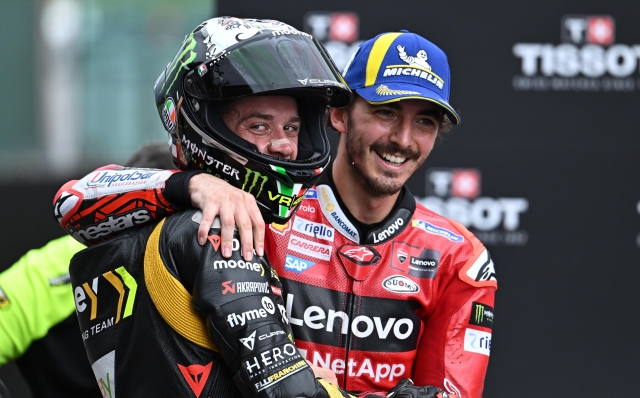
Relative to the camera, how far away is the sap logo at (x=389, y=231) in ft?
8.51

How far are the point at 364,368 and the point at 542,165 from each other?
5.99 feet

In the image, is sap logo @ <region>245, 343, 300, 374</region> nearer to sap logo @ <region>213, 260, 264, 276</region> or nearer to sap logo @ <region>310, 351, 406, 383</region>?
sap logo @ <region>213, 260, 264, 276</region>

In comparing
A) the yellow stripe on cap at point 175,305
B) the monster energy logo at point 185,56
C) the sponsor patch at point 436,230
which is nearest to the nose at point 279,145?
the monster energy logo at point 185,56

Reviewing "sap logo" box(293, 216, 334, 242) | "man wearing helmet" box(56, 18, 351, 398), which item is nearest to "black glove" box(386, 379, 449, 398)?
"man wearing helmet" box(56, 18, 351, 398)

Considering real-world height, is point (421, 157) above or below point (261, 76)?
below

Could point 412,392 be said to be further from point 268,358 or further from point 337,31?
point 337,31

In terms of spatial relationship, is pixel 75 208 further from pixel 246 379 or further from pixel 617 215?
pixel 617 215

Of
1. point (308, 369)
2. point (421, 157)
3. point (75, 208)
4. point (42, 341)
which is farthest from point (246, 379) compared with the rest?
point (42, 341)

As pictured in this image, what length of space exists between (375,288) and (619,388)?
6.62ft

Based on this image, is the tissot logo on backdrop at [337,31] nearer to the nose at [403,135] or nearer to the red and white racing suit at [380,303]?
the nose at [403,135]

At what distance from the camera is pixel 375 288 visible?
2514mm

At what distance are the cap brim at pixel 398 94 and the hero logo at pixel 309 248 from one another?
44 centimetres

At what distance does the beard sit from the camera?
261cm

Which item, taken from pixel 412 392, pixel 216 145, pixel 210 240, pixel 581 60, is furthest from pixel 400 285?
pixel 581 60
